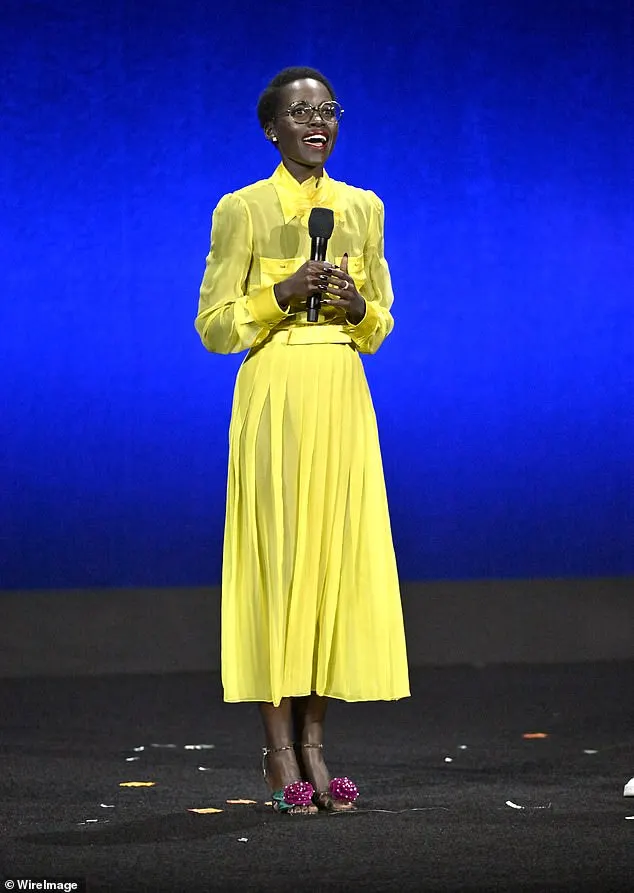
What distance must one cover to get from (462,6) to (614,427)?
1766mm

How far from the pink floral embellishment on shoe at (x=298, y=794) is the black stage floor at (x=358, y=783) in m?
0.07

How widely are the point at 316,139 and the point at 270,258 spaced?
10.3 inches

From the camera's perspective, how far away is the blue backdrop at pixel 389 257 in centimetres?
635

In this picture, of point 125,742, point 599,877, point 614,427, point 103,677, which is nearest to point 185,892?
point 599,877

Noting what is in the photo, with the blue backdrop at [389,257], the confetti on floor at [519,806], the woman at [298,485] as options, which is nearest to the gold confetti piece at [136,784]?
the woman at [298,485]

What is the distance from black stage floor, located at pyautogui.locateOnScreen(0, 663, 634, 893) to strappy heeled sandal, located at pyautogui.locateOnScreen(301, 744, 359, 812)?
0.21ft

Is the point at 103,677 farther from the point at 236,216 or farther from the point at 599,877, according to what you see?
the point at 599,877

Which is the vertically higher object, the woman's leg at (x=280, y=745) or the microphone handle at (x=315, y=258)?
the microphone handle at (x=315, y=258)

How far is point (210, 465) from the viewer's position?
6.52 meters

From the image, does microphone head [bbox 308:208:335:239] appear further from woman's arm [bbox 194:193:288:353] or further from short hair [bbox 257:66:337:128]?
short hair [bbox 257:66:337:128]

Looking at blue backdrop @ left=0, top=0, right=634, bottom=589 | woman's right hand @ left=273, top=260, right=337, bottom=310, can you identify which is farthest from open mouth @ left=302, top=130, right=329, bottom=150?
blue backdrop @ left=0, top=0, right=634, bottom=589

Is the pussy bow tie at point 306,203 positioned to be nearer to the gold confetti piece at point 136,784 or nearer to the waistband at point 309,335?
the waistband at point 309,335

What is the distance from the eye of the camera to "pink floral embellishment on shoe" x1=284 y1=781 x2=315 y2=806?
3348 mm

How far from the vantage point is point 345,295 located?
3.34 metres
